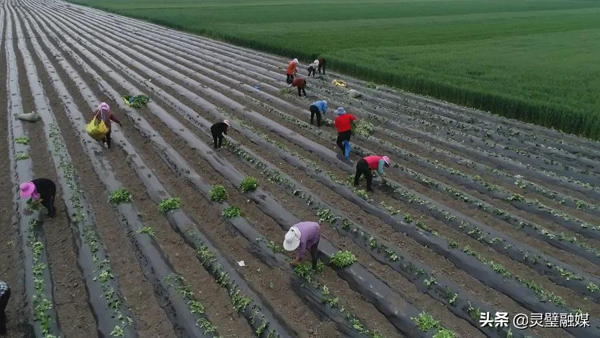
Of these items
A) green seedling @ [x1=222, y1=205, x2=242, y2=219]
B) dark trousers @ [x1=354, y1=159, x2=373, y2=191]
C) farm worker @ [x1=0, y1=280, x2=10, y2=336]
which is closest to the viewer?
farm worker @ [x1=0, y1=280, x2=10, y2=336]

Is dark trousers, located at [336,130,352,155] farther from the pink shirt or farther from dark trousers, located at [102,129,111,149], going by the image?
dark trousers, located at [102,129,111,149]

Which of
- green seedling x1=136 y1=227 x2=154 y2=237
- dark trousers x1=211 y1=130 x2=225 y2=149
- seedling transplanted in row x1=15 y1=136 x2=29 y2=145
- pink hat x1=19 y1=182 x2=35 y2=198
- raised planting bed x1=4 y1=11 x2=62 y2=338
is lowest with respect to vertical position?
raised planting bed x1=4 y1=11 x2=62 y2=338

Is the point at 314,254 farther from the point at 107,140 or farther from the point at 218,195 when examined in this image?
the point at 107,140

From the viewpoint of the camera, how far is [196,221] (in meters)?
8.60

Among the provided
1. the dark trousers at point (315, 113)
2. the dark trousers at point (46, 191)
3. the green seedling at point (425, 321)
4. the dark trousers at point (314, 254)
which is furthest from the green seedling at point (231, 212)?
the dark trousers at point (315, 113)

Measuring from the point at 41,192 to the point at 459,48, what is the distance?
2377 cm

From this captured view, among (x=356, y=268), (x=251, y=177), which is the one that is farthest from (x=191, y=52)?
(x=356, y=268)

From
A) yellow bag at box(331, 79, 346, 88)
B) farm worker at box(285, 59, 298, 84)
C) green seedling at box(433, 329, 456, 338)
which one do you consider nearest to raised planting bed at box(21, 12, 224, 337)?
green seedling at box(433, 329, 456, 338)

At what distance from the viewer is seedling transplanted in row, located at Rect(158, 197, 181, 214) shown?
881 cm

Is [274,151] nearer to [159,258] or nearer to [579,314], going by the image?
[159,258]

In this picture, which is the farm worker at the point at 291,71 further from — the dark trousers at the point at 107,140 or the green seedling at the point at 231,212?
the green seedling at the point at 231,212

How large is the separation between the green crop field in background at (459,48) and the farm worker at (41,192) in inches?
509

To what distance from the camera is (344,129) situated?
35.8 ft

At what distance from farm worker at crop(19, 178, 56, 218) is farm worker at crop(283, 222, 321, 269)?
4550 millimetres
